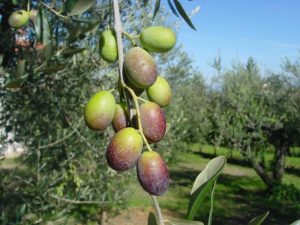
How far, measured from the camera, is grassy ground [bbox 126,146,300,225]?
1080 cm

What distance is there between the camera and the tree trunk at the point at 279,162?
1509 cm

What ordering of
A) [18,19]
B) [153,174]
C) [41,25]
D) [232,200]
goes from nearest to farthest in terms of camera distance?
[153,174]
[41,25]
[18,19]
[232,200]

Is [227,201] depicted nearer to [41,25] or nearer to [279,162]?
[279,162]

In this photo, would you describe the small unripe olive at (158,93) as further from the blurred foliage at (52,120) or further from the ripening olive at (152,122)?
the blurred foliage at (52,120)

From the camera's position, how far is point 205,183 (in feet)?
2.32

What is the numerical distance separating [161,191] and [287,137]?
Answer: 1571 centimetres

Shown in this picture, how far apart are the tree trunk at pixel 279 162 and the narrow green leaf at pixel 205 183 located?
1459 centimetres

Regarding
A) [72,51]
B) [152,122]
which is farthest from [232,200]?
[152,122]

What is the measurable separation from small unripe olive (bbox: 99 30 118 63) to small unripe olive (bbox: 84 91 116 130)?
10 centimetres

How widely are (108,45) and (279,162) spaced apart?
15350mm

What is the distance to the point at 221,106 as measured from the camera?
16.9 meters

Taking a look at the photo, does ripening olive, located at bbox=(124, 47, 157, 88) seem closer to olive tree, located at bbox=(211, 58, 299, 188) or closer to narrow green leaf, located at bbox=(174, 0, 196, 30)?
narrow green leaf, located at bbox=(174, 0, 196, 30)

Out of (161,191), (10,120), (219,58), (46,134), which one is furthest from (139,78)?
(219,58)

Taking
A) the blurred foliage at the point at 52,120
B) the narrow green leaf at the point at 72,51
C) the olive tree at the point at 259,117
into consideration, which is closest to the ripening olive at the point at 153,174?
the narrow green leaf at the point at 72,51
